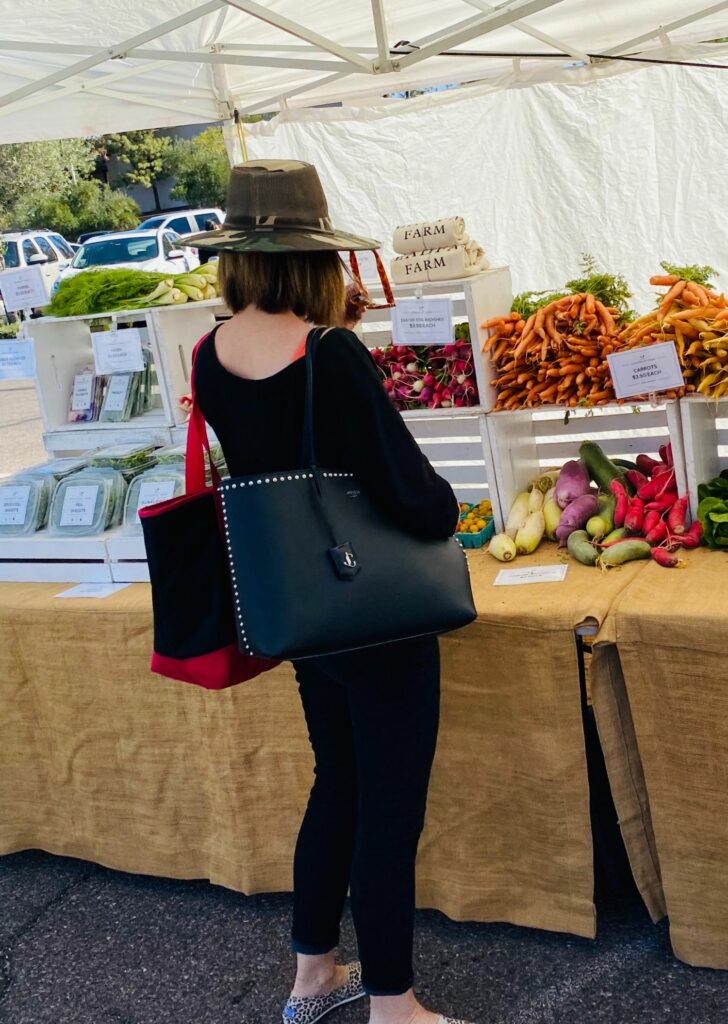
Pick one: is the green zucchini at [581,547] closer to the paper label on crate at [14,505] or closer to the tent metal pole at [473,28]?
the paper label on crate at [14,505]

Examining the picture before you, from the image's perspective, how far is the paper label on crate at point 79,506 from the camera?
2938 millimetres

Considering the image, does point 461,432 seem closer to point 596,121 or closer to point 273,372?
point 273,372

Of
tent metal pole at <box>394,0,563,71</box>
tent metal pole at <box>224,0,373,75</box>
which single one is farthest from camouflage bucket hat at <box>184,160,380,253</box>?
tent metal pole at <box>394,0,563,71</box>

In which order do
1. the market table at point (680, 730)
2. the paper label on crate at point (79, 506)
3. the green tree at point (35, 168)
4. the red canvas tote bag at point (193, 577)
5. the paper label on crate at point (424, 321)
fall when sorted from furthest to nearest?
the green tree at point (35, 168)
the paper label on crate at point (79, 506)
the paper label on crate at point (424, 321)
the market table at point (680, 730)
the red canvas tote bag at point (193, 577)

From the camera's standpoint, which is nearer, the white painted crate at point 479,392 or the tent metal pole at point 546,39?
the white painted crate at point 479,392

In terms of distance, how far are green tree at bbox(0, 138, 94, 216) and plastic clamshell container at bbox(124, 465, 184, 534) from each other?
2488cm

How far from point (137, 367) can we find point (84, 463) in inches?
14.3

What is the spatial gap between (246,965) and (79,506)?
4.32ft

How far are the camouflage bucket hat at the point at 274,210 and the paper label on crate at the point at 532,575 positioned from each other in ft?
3.13

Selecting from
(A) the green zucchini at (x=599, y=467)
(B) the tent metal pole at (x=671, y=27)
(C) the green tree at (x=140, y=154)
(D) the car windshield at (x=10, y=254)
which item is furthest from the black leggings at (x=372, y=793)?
(C) the green tree at (x=140, y=154)

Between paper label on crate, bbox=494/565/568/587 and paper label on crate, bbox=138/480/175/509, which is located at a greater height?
paper label on crate, bbox=138/480/175/509

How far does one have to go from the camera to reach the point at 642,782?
2.36 meters

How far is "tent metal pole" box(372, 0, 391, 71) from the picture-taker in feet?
11.6

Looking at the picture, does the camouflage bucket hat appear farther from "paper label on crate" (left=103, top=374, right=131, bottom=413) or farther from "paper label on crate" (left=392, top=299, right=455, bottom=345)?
"paper label on crate" (left=103, top=374, right=131, bottom=413)
